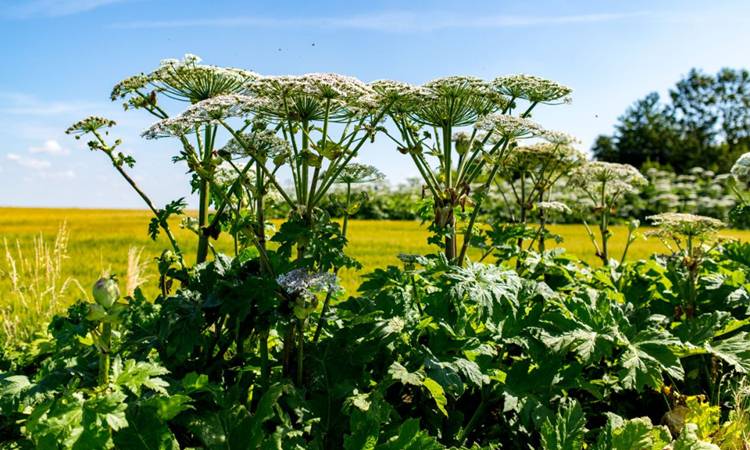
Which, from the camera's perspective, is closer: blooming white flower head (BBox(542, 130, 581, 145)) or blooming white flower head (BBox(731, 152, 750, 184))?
blooming white flower head (BBox(542, 130, 581, 145))

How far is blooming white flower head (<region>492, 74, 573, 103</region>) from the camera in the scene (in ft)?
10.7

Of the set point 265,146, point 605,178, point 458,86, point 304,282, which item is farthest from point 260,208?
point 605,178

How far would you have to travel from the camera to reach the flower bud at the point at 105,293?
206cm

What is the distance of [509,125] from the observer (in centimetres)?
292

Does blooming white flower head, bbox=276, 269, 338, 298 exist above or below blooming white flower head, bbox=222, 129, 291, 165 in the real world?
below

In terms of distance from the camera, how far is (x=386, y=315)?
296cm

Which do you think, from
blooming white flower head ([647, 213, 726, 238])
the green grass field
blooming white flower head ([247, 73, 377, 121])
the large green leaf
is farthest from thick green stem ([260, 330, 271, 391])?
the green grass field

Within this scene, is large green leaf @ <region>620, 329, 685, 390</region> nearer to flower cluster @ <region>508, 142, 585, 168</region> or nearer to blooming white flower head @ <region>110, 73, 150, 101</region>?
flower cluster @ <region>508, 142, 585, 168</region>

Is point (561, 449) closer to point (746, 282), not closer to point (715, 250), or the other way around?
point (746, 282)

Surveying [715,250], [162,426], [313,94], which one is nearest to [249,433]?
[162,426]

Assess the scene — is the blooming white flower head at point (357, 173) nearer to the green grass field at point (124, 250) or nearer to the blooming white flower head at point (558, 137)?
the blooming white flower head at point (558, 137)

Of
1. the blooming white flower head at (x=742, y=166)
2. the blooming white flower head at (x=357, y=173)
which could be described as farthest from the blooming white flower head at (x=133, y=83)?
the blooming white flower head at (x=742, y=166)

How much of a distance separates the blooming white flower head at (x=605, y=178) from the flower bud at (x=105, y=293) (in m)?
3.42

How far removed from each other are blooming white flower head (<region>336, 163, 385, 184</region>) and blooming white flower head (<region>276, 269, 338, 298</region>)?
0.64m
